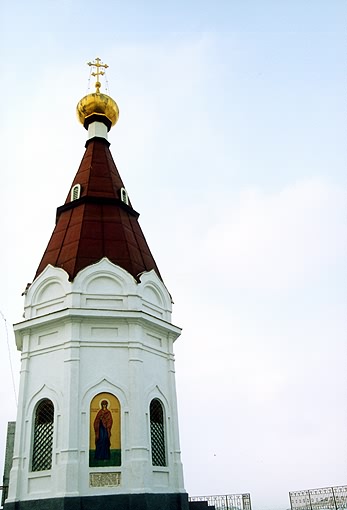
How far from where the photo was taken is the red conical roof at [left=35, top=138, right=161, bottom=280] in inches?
597

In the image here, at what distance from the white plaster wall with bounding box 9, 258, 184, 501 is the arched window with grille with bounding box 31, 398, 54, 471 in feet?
0.58

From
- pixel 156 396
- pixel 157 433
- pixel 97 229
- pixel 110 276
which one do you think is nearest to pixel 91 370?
pixel 156 396

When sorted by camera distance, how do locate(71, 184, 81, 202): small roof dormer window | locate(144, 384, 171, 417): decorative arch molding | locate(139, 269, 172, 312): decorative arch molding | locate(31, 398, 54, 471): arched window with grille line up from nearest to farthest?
locate(31, 398, 54, 471): arched window with grille → locate(144, 384, 171, 417): decorative arch molding → locate(139, 269, 172, 312): decorative arch molding → locate(71, 184, 81, 202): small roof dormer window

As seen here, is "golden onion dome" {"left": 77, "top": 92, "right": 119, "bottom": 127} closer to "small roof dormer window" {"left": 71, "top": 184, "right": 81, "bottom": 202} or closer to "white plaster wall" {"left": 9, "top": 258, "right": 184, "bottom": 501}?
"small roof dormer window" {"left": 71, "top": 184, "right": 81, "bottom": 202}

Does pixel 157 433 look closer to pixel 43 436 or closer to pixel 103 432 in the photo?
pixel 103 432

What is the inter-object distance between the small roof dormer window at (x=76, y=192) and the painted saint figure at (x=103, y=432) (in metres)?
7.11

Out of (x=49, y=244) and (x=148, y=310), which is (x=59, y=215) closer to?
(x=49, y=244)

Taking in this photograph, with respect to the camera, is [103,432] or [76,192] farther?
[76,192]

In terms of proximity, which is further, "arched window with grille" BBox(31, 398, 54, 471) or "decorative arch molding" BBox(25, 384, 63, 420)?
"decorative arch molding" BBox(25, 384, 63, 420)

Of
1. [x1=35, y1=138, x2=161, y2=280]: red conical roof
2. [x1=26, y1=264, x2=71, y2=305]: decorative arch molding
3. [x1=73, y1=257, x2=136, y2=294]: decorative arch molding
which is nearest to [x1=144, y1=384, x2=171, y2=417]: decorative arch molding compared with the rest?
[x1=73, y1=257, x2=136, y2=294]: decorative arch molding

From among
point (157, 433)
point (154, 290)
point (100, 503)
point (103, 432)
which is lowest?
point (100, 503)

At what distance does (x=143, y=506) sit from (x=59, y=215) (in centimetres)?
957

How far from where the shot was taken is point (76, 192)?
56.2ft

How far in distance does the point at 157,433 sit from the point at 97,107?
1185cm
